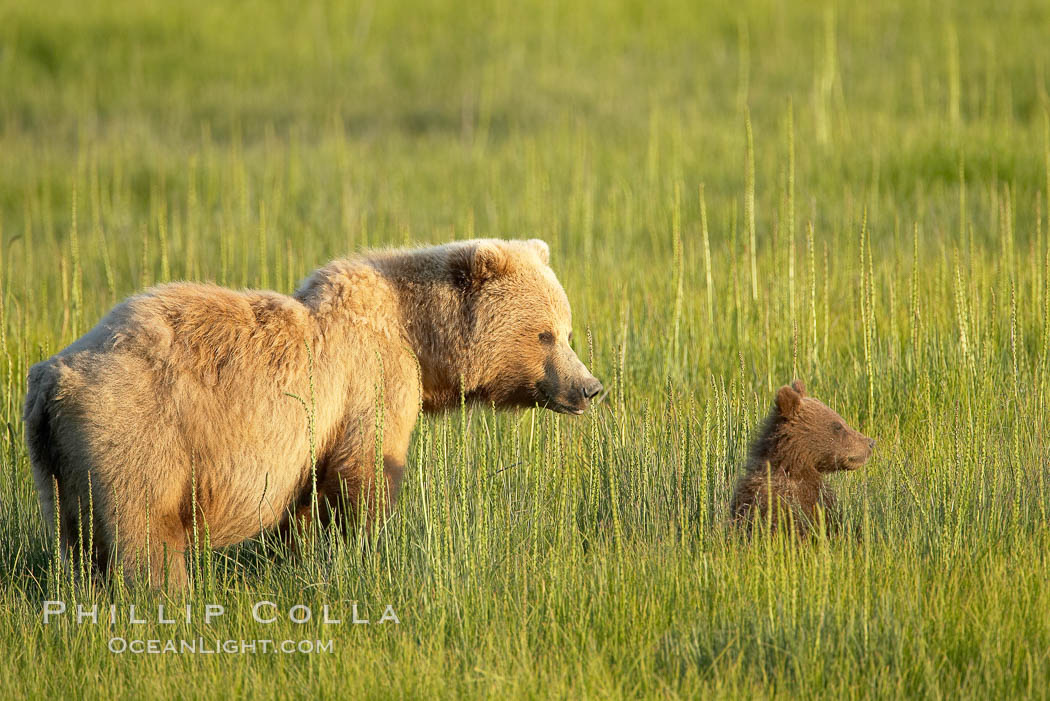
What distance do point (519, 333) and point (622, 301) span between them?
2729 millimetres

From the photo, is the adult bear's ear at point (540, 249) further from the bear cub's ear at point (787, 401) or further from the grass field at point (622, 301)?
the bear cub's ear at point (787, 401)

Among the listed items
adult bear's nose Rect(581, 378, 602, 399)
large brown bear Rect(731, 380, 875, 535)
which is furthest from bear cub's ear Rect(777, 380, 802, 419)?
adult bear's nose Rect(581, 378, 602, 399)

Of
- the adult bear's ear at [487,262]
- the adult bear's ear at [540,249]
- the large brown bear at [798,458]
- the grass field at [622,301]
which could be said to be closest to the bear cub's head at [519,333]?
the adult bear's ear at [487,262]

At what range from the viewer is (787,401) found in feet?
17.1

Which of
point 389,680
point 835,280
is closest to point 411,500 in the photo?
point 389,680

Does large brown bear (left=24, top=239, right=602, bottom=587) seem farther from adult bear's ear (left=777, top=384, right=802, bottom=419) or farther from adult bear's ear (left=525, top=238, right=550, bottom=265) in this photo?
adult bear's ear (left=777, top=384, right=802, bottom=419)

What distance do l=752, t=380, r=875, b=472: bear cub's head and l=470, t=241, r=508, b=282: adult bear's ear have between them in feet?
4.62

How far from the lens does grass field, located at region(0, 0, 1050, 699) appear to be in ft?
13.2

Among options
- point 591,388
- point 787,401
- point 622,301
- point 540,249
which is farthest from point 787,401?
point 622,301

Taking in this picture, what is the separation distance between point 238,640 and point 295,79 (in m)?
14.7

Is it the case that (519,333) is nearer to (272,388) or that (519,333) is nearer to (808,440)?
(272,388)

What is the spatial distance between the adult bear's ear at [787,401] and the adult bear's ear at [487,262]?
1.40 m

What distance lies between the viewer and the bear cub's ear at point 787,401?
17.1 feet

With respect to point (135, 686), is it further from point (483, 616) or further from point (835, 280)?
point (835, 280)
